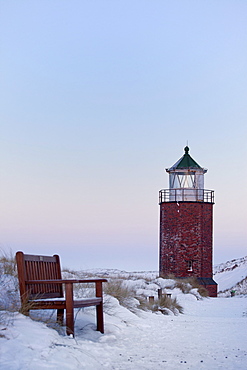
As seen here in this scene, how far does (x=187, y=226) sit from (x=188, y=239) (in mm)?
664

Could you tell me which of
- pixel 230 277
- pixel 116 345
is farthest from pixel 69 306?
pixel 230 277

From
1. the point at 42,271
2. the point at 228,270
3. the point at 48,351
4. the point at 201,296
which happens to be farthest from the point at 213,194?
the point at 48,351

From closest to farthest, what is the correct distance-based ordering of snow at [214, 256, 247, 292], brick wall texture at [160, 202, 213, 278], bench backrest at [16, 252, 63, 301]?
bench backrest at [16, 252, 63, 301]
brick wall texture at [160, 202, 213, 278]
snow at [214, 256, 247, 292]

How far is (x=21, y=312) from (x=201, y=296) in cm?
1685

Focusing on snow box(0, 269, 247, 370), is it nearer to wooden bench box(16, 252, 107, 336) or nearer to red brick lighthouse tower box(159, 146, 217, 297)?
wooden bench box(16, 252, 107, 336)

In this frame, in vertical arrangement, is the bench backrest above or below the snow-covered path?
above

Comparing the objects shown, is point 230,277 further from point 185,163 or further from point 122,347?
point 122,347

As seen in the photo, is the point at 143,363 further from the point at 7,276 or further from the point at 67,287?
the point at 7,276

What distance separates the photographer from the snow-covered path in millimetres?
5413

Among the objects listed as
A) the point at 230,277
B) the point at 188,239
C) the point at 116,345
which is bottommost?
the point at 230,277

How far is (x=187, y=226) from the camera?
2758 centimetres

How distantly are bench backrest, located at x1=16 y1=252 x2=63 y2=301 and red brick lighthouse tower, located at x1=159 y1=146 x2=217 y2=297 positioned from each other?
19.9 m

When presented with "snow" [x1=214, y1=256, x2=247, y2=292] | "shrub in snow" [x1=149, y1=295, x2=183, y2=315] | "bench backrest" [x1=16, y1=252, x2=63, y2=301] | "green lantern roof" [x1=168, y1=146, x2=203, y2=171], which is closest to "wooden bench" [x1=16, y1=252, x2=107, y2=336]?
"bench backrest" [x1=16, y1=252, x2=63, y2=301]

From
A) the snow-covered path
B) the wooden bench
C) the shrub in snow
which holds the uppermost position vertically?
the wooden bench
